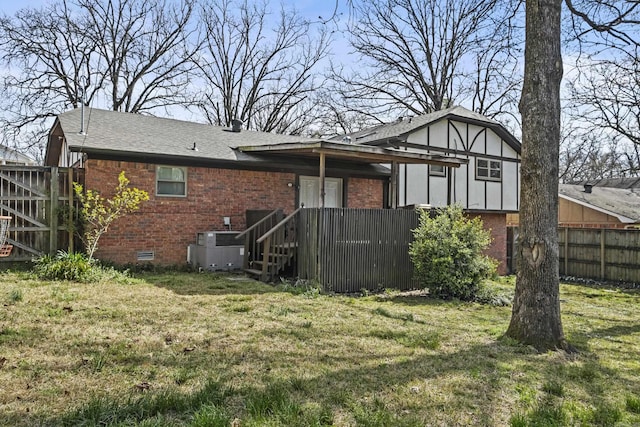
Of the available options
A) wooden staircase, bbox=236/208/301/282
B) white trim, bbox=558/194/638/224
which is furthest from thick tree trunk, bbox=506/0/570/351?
white trim, bbox=558/194/638/224

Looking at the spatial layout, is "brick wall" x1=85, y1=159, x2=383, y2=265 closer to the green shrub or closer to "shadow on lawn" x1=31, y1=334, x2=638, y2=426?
the green shrub

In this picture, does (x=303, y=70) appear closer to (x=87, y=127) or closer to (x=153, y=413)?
(x=87, y=127)

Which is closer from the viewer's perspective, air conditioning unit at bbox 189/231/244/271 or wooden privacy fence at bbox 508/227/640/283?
air conditioning unit at bbox 189/231/244/271

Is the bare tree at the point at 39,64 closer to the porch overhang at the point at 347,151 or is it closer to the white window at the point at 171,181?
the white window at the point at 171,181

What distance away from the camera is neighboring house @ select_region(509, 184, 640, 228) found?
24438mm

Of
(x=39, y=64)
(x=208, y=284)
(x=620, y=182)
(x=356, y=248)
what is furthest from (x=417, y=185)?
(x=620, y=182)

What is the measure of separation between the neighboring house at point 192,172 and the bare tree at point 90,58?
939 centimetres

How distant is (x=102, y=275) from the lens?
345 inches

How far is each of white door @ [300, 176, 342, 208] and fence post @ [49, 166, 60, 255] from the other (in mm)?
6169

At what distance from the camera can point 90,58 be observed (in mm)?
22797

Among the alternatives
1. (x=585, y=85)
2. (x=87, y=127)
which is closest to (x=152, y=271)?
(x=87, y=127)

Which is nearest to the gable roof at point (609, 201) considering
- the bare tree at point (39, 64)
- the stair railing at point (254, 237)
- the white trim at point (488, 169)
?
the white trim at point (488, 169)

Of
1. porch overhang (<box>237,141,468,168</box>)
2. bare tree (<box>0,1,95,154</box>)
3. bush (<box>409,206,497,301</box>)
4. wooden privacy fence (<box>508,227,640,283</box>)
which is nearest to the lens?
bush (<box>409,206,497,301</box>)

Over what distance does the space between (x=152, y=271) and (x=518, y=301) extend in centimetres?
791
